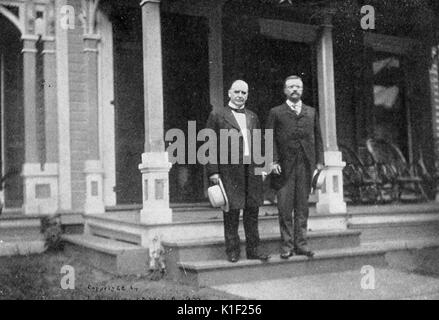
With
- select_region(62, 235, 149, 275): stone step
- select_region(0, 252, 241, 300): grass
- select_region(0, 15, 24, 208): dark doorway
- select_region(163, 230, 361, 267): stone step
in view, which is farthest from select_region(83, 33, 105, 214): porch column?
select_region(163, 230, 361, 267): stone step

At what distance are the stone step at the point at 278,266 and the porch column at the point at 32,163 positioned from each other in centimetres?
311

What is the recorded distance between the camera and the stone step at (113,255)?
6273 mm

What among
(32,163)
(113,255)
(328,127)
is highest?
(328,127)

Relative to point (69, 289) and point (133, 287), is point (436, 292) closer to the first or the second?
point (133, 287)

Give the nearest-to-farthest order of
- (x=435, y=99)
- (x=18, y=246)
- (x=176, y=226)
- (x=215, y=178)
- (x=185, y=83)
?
1. (x=215, y=178)
2. (x=176, y=226)
3. (x=18, y=246)
4. (x=185, y=83)
5. (x=435, y=99)

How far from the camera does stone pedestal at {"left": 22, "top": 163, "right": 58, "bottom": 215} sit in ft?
27.0

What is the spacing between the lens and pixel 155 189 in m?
6.55

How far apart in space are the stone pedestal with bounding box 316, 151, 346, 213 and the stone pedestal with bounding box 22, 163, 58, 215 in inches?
141

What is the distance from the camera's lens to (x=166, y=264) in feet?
20.5

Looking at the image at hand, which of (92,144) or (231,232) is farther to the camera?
(92,144)

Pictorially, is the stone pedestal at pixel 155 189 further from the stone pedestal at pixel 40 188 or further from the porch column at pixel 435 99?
the porch column at pixel 435 99

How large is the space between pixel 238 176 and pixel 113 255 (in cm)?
163

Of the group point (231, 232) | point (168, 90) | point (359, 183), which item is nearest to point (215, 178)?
point (231, 232)

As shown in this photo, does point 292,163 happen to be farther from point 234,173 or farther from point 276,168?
point 234,173
